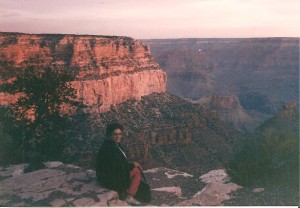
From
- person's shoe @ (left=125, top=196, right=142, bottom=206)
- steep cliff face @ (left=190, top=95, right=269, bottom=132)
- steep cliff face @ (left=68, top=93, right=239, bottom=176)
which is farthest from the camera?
steep cliff face @ (left=190, top=95, right=269, bottom=132)

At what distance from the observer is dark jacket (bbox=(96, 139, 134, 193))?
10.4m

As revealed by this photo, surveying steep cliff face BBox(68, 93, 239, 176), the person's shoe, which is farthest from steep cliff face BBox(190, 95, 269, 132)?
the person's shoe

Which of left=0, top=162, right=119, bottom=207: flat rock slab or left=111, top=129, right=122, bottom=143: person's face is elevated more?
left=111, top=129, right=122, bottom=143: person's face

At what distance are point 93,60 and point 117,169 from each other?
30439 millimetres

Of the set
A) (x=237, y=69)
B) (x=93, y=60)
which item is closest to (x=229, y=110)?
(x=93, y=60)

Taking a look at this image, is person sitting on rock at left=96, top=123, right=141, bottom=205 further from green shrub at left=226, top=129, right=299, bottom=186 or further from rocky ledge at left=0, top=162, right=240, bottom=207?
green shrub at left=226, top=129, right=299, bottom=186

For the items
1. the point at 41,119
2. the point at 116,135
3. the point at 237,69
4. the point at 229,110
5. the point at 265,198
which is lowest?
the point at 229,110

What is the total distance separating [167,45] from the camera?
13462 cm

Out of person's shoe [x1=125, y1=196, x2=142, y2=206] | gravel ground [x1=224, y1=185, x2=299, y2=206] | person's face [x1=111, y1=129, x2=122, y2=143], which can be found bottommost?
gravel ground [x1=224, y1=185, x2=299, y2=206]

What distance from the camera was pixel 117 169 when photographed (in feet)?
34.1

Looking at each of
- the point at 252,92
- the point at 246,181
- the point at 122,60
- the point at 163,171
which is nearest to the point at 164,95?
the point at 122,60

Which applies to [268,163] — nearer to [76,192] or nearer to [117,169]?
[117,169]

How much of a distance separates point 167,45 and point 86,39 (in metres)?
95.8

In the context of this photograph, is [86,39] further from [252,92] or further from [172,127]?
[252,92]
